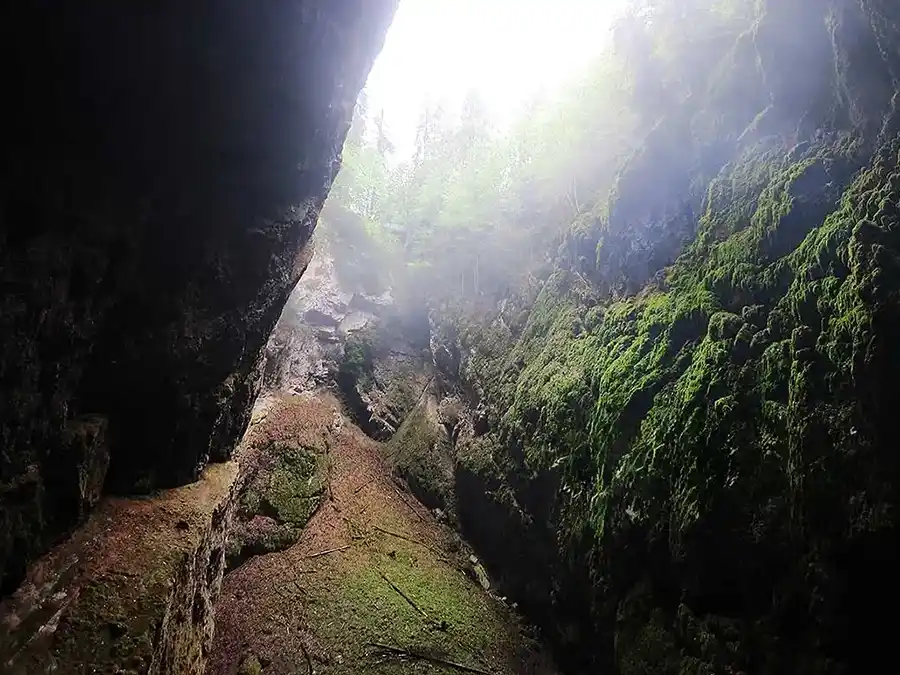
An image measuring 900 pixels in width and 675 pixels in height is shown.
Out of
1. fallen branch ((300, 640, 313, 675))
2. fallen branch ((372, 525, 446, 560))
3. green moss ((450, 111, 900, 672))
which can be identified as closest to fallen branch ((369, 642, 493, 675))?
fallen branch ((300, 640, 313, 675))

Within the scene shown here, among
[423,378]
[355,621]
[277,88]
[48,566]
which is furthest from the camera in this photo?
[423,378]

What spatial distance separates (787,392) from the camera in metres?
5.40

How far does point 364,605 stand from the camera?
9484mm

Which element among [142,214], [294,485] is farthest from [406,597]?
[142,214]

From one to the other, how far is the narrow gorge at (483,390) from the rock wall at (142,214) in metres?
0.04

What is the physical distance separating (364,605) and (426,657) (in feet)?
4.64

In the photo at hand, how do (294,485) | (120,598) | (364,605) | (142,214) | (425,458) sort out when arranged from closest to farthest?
1. (120,598)
2. (142,214)
3. (364,605)
4. (294,485)
5. (425,458)

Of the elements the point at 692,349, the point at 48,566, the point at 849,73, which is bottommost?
the point at 48,566

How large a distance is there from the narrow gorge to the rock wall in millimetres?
37

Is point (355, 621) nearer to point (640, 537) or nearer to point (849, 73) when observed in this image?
point (640, 537)

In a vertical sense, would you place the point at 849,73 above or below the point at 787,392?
above

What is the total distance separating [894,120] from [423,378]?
12.9 meters

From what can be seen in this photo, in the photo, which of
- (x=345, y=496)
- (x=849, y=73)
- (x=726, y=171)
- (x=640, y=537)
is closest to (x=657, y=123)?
(x=726, y=171)

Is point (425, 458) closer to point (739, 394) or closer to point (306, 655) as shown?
point (306, 655)
